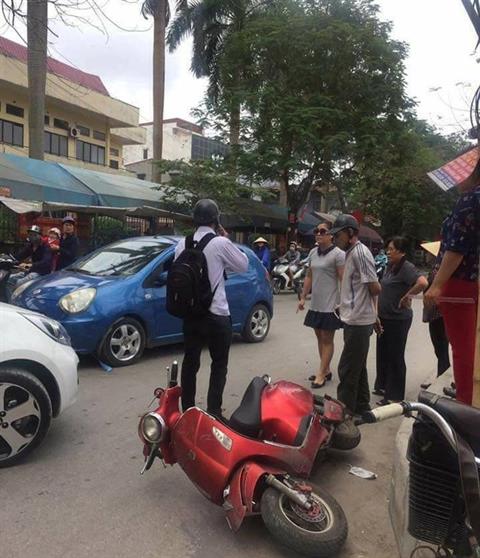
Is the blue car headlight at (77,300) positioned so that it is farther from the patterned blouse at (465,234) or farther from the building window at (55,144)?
the building window at (55,144)

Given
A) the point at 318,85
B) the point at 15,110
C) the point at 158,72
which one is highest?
the point at 158,72

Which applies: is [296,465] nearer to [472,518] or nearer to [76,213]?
[472,518]

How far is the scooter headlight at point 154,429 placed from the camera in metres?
3.03

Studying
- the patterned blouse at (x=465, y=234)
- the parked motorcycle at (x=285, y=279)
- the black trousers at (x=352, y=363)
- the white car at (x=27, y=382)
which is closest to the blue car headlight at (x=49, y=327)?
the white car at (x=27, y=382)

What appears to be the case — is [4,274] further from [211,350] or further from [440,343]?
[440,343]

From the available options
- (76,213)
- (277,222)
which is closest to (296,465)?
(76,213)

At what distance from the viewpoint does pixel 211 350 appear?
4039 mm

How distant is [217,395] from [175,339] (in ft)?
9.56

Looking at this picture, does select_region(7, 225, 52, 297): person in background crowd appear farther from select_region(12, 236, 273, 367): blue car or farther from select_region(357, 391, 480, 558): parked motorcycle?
select_region(357, 391, 480, 558): parked motorcycle

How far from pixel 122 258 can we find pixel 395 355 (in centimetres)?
357

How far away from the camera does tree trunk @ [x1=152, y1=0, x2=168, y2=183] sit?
66.9 ft

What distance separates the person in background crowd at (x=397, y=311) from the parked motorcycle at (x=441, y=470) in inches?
133

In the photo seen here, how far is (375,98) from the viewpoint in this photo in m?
19.4

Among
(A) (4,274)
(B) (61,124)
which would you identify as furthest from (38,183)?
(B) (61,124)
